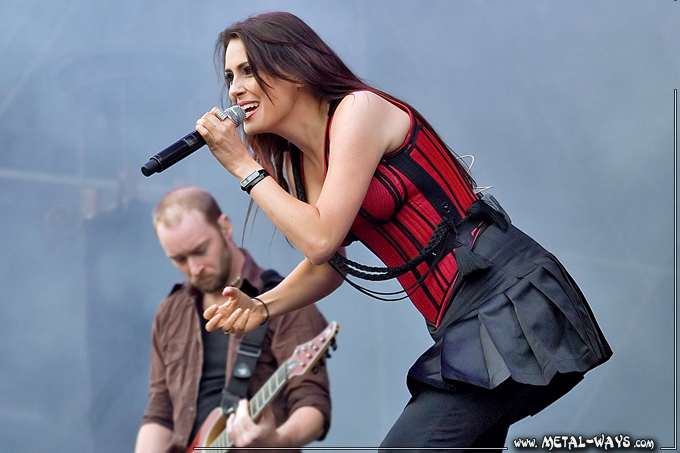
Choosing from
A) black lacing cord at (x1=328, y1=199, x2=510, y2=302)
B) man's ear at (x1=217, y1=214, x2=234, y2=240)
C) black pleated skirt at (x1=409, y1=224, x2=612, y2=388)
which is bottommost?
black pleated skirt at (x1=409, y1=224, x2=612, y2=388)

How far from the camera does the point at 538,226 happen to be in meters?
2.91

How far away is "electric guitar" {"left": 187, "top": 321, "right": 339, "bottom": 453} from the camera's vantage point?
7.84 feet

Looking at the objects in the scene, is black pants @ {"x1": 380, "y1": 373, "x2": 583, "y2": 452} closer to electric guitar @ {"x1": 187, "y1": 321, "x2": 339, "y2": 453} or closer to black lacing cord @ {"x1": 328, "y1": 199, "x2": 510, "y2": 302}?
black lacing cord @ {"x1": 328, "y1": 199, "x2": 510, "y2": 302}

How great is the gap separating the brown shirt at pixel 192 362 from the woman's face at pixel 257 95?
1.29m

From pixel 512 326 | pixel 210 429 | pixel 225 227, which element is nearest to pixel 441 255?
pixel 512 326

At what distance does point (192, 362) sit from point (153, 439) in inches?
11.6

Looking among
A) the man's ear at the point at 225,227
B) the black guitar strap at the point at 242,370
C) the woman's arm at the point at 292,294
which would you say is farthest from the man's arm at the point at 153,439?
the woman's arm at the point at 292,294

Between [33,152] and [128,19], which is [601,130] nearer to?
[128,19]

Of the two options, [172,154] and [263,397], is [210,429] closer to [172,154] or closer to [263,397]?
[263,397]

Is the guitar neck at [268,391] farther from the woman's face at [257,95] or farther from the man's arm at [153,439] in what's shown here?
the woman's face at [257,95]

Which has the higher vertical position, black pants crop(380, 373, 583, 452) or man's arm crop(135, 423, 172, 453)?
man's arm crop(135, 423, 172, 453)

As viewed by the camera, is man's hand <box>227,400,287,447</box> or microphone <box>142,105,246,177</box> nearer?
microphone <box>142,105,246,177</box>

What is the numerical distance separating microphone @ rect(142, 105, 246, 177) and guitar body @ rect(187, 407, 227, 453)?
4.57 feet

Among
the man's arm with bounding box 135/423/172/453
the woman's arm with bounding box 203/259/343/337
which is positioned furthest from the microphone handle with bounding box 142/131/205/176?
the man's arm with bounding box 135/423/172/453
